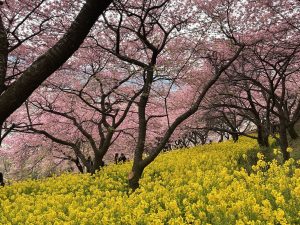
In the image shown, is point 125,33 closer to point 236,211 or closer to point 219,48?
point 219,48

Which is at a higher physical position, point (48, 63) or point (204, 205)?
point (48, 63)

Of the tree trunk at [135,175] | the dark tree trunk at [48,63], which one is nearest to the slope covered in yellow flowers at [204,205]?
the tree trunk at [135,175]

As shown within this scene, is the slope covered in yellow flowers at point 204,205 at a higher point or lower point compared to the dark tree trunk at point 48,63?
lower

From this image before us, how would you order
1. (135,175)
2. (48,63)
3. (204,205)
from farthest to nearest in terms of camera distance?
(135,175) < (204,205) < (48,63)

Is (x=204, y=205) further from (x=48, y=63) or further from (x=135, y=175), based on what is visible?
(x=135, y=175)

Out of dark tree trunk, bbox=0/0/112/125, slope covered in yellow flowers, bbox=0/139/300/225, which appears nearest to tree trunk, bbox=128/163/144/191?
slope covered in yellow flowers, bbox=0/139/300/225

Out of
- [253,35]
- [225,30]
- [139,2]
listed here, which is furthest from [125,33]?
[253,35]

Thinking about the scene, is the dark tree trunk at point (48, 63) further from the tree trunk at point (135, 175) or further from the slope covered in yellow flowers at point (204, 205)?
the tree trunk at point (135, 175)

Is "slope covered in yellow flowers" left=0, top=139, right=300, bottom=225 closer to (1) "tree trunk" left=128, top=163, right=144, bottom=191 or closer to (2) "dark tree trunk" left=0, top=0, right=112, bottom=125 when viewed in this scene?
(1) "tree trunk" left=128, top=163, right=144, bottom=191

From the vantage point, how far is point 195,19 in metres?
15.7

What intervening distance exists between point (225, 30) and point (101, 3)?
13.7 metres

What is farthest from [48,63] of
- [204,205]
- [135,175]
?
[135,175]

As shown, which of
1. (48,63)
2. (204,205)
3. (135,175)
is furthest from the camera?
(135,175)

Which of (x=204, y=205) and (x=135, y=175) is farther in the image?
(x=135, y=175)
